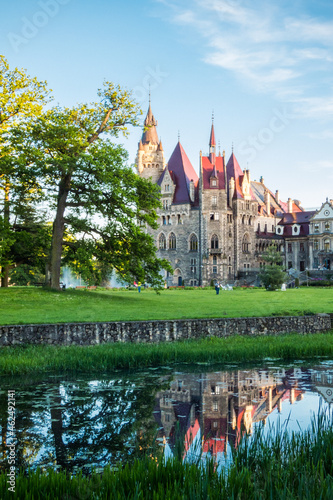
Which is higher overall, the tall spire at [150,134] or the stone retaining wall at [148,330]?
the tall spire at [150,134]

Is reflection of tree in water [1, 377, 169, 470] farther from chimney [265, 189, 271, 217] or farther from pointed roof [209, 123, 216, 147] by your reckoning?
chimney [265, 189, 271, 217]

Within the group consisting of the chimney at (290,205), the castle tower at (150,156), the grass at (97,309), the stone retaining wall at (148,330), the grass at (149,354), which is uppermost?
the castle tower at (150,156)

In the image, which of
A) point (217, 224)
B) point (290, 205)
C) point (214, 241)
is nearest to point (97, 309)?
point (214, 241)

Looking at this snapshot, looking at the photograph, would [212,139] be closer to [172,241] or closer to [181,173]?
[181,173]

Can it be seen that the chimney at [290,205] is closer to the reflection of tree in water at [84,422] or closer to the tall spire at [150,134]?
the tall spire at [150,134]

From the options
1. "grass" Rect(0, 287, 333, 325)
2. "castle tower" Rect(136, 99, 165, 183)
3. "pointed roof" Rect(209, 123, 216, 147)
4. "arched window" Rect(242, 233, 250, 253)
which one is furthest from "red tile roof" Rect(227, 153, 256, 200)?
"grass" Rect(0, 287, 333, 325)

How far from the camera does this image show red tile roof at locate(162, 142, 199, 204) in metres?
74.2

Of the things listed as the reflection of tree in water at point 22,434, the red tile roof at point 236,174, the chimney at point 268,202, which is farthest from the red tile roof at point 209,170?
the reflection of tree in water at point 22,434

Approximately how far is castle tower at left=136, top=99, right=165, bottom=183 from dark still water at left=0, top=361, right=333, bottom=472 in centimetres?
6438

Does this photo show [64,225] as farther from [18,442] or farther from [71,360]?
[18,442]

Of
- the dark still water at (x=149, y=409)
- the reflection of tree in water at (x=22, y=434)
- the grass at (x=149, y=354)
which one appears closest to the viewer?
the reflection of tree in water at (x=22, y=434)

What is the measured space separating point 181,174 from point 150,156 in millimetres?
6874

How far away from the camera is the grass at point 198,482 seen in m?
5.70

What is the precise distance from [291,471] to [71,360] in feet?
34.1
